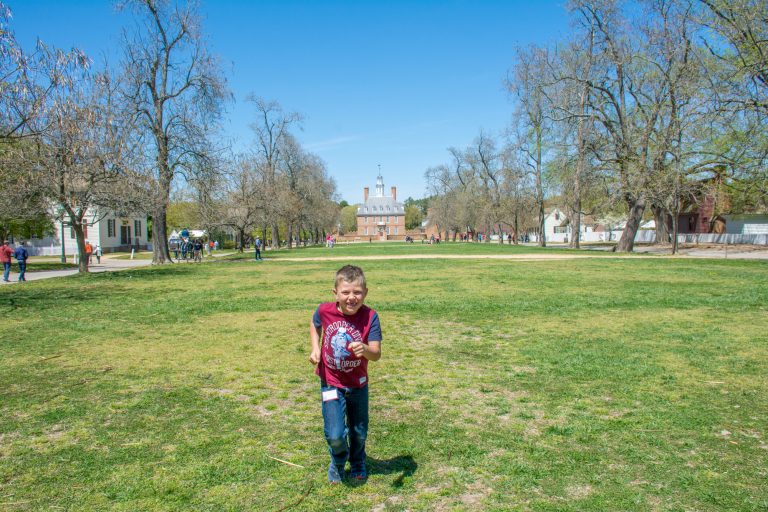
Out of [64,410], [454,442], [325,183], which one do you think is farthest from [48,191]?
[325,183]

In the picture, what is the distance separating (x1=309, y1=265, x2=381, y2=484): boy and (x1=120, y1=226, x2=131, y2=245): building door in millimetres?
63254

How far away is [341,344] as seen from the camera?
142 inches

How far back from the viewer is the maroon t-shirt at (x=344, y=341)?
11.9ft

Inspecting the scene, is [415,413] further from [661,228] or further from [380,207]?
[380,207]

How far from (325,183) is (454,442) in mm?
76008

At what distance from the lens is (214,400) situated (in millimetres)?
5500

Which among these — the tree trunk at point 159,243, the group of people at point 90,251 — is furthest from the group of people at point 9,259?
the tree trunk at point 159,243

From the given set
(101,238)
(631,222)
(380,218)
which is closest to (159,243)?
(101,238)

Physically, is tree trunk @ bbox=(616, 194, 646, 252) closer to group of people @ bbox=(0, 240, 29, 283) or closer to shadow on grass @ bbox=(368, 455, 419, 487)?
group of people @ bbox=(0, 240, 29, 283)

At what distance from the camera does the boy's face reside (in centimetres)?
359

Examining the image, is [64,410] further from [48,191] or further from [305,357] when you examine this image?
[48,191]

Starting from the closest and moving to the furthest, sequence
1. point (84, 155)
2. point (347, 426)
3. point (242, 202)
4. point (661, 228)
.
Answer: point (347, 426) → point (84, 155) → point (242, 202) → point (661, 228)

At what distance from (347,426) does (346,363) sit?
495 millimetres

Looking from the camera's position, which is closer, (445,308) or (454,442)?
(454,442)
